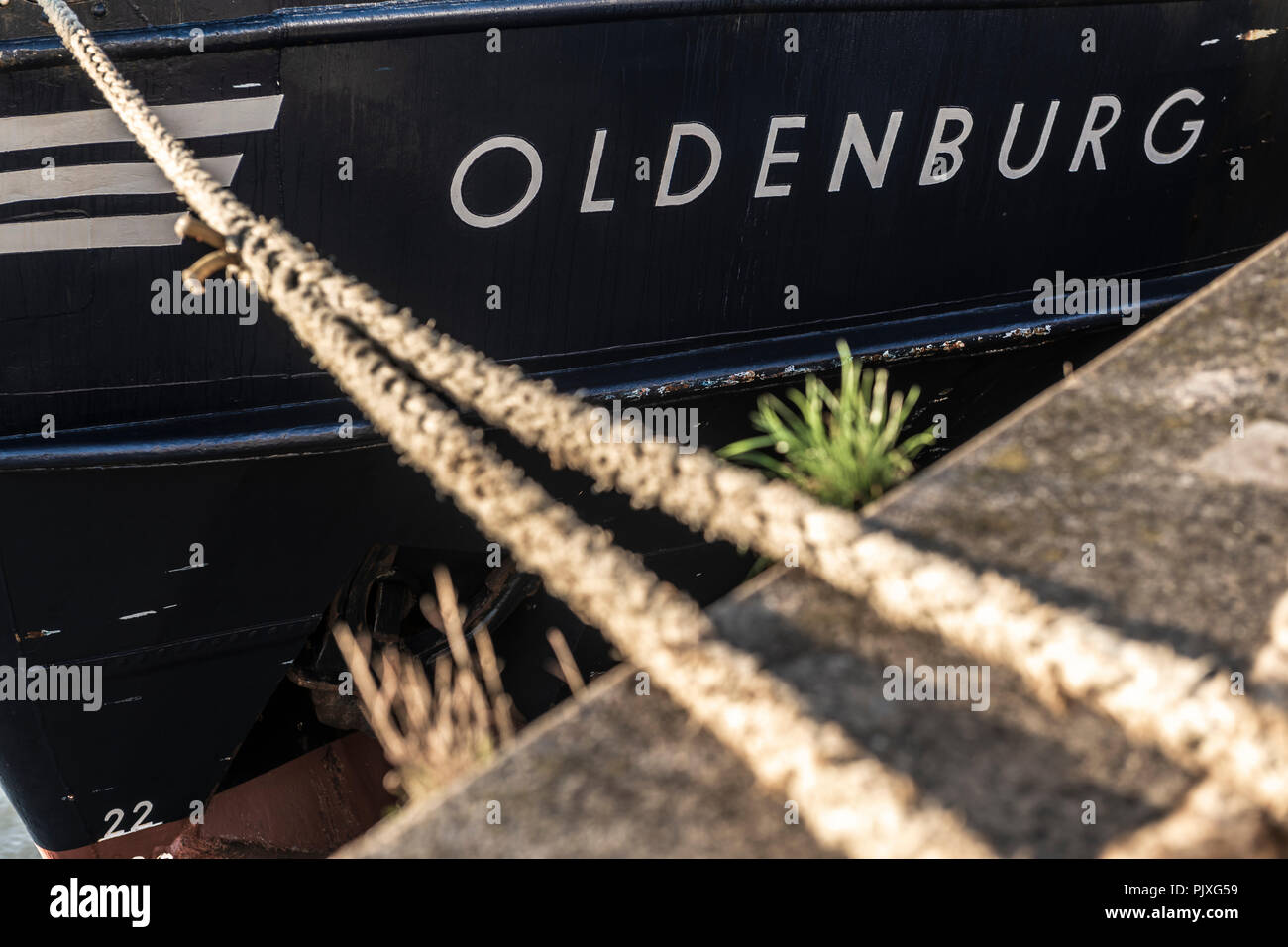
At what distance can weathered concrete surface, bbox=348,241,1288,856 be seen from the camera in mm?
1458

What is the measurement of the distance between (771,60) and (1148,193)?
1830mm

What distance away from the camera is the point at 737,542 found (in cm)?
186

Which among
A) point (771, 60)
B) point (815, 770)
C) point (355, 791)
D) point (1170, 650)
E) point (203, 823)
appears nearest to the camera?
point (815, 770)

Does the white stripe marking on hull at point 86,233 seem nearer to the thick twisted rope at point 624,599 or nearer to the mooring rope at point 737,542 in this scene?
the thick twisted rope at point 624,599

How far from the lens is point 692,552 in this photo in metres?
4.29

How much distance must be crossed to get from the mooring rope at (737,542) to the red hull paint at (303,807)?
2548 mm

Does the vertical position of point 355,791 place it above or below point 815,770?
below

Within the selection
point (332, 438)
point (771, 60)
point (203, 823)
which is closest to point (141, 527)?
point (332, 438)

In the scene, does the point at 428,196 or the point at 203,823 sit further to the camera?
the point at 203,823

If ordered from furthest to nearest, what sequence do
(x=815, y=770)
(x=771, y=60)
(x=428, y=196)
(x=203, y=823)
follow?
(x=203, y=823)
(x=771, y=60)
(x=428, y=196)
(x=815, y=770)

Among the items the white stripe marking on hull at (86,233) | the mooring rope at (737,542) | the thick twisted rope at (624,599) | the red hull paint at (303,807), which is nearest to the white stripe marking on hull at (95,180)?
the white stripe marking on hull at (86,233)

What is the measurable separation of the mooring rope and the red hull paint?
2548mm

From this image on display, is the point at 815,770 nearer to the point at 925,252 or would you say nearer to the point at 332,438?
the point at 332,438

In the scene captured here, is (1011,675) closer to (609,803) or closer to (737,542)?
(737,542)
